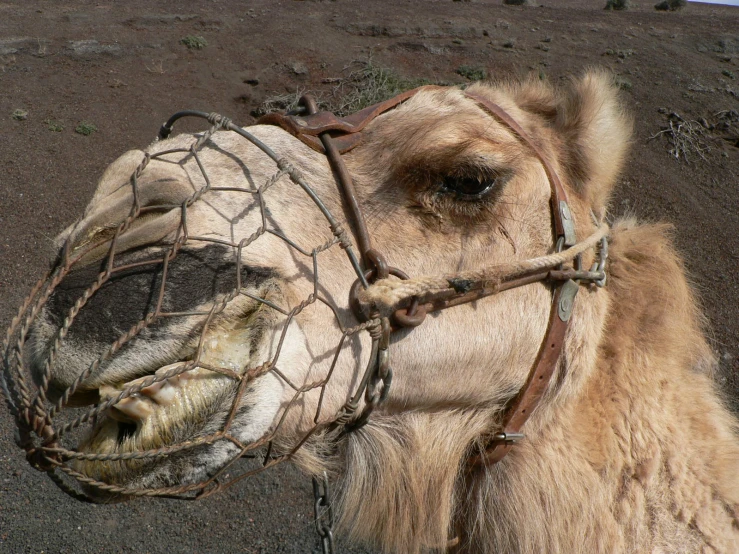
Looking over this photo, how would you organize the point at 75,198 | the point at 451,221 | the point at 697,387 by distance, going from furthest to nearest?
the point at 75,198 → the point at 697,387 → the point at 451,221

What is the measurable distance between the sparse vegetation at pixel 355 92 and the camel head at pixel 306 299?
6.26 meters

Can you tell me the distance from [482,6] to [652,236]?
12.8 m

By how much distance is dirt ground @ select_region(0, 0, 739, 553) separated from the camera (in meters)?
3.89

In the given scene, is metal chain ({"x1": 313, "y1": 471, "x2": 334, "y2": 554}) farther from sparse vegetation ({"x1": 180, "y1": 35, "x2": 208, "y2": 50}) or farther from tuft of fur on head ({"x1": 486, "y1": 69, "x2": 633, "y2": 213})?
sparse vegetation ({"x1": 180, "y1": 35, "x2": 208, "y2": 50})

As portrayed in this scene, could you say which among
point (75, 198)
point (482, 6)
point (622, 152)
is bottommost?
point (75, 198)

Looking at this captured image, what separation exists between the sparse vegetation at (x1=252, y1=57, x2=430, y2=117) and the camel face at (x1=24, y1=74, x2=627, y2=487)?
6278 mm

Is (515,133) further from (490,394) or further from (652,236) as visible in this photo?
(490,394)

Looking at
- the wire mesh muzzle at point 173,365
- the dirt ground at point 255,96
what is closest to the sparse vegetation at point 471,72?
the dirt ground at point 255,96

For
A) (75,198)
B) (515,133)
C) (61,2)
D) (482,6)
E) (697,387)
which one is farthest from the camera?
(482,6)

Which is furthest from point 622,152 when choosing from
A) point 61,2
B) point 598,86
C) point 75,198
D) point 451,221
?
point 61,2

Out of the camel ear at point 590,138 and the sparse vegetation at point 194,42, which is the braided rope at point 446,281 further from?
the sparse vegetation at point 194,42

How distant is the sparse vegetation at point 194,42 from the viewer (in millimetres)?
9852

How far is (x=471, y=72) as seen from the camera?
30.6 feet

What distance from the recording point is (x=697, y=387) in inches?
76.2
